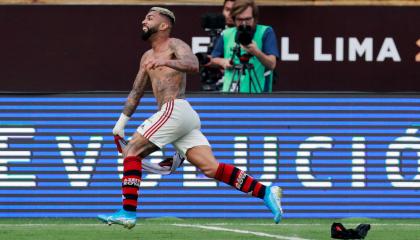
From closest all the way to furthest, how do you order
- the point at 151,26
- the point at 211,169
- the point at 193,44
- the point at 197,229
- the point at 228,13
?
the point at 211,169
the point at 151,26
the point at 197,229
the point at 228,13
the point at 193,44

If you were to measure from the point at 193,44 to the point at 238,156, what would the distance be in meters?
5.75

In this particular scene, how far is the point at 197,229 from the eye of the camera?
13.0 meters

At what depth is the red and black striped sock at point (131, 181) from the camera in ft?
38.9

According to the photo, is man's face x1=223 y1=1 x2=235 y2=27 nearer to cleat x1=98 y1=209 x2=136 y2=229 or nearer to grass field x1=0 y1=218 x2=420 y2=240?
grass field x1=0 y1=218 x2=420 y2=240

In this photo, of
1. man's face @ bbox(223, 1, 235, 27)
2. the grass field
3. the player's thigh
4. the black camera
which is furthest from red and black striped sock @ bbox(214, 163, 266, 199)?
man's face @ bbox(223, 1, 235, 27)

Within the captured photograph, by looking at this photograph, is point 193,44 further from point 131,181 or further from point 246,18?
point 131,181

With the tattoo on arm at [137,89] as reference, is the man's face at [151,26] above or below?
above

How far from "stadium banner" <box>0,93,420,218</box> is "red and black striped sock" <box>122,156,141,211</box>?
2160 millimetres

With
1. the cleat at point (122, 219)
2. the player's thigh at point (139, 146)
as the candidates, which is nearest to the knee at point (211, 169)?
the player's thigh at point (139, 146)

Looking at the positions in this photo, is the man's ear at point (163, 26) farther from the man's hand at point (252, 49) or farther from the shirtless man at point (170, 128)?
the man's hand at point (252, 49)

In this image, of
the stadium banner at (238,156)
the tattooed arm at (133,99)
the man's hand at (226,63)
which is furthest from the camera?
the man's hand at (226,63)

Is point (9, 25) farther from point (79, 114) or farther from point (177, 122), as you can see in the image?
point (177, 122)

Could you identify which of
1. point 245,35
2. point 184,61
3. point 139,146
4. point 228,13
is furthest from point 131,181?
point 228,13

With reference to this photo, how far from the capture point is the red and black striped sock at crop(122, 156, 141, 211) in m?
11.9
